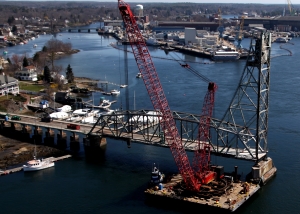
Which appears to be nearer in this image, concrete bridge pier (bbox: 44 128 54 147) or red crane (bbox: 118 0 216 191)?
red crane (bbox: 118 0 216 191)

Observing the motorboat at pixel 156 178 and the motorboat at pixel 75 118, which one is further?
the motorboat at pixel 75 118

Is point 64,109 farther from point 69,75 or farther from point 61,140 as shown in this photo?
point 69,75

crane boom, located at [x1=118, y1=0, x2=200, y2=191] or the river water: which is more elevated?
crane boom, located at [x1=118, y1=0, x2=200, y2=191]

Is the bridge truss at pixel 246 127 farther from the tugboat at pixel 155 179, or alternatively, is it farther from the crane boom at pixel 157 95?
the tugboat at pixel 155 179

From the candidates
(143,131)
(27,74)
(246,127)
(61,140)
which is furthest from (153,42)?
(246,127)

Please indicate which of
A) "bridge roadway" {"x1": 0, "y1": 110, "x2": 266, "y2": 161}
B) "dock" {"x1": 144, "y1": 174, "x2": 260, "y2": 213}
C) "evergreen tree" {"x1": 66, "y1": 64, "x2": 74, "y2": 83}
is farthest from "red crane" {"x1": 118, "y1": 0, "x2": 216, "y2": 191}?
"evergreen tree" {"x1": 66, "y1": 64, "x2": 74, "y2": 83}

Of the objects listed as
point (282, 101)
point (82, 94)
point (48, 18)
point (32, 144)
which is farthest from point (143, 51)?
point (48, 18)

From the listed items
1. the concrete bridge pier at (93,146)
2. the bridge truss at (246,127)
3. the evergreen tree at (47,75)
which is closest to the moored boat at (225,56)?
the evergreen tree at (47,75)

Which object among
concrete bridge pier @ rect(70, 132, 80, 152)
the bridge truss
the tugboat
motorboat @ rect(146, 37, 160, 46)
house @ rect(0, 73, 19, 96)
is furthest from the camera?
motorboat @ rect(146, 37, 160, 46)

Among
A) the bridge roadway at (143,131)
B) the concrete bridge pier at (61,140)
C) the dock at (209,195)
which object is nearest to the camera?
the dock at (209,195)

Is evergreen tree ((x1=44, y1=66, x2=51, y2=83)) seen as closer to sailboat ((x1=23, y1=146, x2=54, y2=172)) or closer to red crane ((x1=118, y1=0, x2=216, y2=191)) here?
sailboat ((x1=23, y1=146, x2=54, y2=172))
